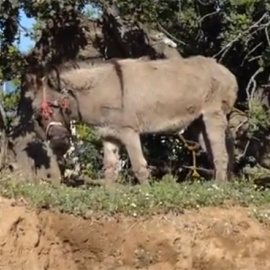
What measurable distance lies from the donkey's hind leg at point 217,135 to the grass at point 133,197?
135 cm

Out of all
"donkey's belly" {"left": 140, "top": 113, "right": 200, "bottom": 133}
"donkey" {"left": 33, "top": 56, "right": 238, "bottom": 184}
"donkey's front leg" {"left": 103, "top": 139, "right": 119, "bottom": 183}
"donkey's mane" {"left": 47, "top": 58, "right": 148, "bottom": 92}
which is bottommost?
"donkey's front leg" {"left": 103, "top": 139, "right": 119, "bottom": 183}

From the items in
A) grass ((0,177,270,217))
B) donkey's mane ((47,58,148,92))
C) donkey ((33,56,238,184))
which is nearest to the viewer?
grass ((0,177,270,217))

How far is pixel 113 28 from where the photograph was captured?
12.9m

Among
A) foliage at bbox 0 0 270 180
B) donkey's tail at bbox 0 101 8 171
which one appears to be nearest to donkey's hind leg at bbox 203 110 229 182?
foliage at bbox 0 0 270 180

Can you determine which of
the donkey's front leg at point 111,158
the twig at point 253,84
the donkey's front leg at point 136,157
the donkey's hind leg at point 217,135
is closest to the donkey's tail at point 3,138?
the donkey's front leg at point 111,158

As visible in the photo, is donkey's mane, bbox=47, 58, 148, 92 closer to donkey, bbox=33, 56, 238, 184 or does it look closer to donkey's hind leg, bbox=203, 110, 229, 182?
donkey, bbox=33, 56, 238, 184

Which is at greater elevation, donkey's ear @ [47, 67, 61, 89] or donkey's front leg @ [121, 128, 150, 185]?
donkey's ear @ [47, 67, 61, 89]

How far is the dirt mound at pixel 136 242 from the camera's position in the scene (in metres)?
9.73

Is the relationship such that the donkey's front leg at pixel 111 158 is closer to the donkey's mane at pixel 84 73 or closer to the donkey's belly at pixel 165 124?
the donkey's belly at pixel 165 124

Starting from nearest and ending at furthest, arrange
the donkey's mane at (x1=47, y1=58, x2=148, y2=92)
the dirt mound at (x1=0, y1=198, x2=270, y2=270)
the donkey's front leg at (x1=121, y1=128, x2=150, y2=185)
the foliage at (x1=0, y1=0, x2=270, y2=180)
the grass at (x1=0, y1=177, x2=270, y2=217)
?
the dirt mound at (x1=0, y1=198, x2=270, y2=270) < the grass at (x1=0, y1=177, x2=270, y2=217) < the foliage at (x1=0, y1=0, x2=270, y2=180) < the donkey's front leg at (x1=121, y1=128, x2=150, y2=185) < the donkey's mane at (x1=47, y1=58, x2=148, y2=92)

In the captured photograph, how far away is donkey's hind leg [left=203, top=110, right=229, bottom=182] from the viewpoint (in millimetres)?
12289

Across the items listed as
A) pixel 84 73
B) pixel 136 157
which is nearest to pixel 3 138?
pixel 84 73

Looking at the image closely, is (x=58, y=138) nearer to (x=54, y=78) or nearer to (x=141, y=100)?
(x=54, y=78)

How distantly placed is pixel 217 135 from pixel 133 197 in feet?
7.86
